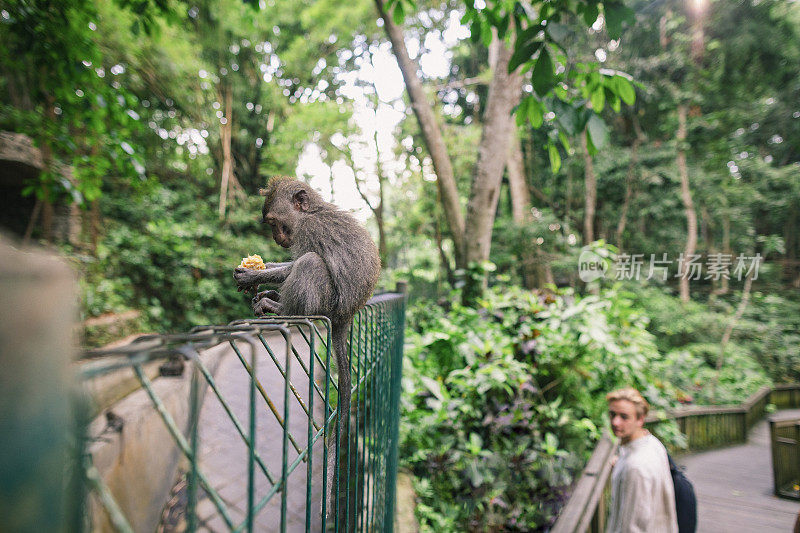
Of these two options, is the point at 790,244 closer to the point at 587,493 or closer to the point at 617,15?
the point at 587,493

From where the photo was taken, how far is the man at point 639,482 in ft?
8.43

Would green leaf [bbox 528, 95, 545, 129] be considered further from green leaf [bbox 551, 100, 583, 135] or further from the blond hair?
the blond hair

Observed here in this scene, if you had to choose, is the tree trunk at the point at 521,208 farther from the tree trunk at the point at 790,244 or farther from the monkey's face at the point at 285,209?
the tree trunk at the point at 790,244

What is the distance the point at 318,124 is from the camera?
27.2 feet

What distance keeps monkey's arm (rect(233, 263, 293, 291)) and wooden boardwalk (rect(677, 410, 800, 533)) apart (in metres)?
6.00

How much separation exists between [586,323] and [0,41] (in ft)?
16.9

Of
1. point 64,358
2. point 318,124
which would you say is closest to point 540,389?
point 64,358

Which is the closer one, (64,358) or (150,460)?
(64,358)

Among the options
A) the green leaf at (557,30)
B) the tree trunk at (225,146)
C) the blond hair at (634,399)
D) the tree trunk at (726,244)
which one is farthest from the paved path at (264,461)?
the tree trunk at (726,244)

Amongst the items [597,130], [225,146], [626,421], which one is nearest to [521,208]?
[225,146]

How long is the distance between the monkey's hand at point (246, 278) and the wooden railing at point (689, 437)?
6.65 ft

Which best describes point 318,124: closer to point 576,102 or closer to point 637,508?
point 576,102

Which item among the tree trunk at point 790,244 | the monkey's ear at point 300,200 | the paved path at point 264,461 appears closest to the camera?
the monkey's ear at point 300,200

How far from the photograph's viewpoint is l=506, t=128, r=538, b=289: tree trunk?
915cm
